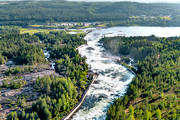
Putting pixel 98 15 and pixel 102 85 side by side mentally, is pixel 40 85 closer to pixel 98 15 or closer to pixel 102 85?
pixel 102 85

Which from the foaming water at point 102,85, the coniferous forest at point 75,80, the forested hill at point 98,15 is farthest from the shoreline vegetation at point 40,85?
the forested hill at point 98,15

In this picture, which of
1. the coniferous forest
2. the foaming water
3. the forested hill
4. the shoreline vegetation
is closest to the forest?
the coniferous forest

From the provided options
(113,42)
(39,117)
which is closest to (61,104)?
(39,117)

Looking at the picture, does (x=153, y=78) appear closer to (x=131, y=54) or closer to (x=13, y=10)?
(x=131, y=54)

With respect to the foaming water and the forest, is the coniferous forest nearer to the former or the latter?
the forest

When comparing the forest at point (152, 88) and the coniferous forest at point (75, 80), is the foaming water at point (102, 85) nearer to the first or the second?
the coniferous forest at point (75, 80)

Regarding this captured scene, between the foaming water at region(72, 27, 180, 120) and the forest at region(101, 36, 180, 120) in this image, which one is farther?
the foaming water at region(72, 27, 180, 120)
